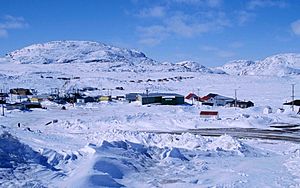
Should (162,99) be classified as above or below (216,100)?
above

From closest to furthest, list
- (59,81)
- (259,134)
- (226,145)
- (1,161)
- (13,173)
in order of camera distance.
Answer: (13,173), (1,161), (226,145), (259,134), (59,81)

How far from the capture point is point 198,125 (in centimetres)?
3544

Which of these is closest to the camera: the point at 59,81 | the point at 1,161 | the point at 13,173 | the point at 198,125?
the point at 13,173

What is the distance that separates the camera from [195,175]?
14.2 meters

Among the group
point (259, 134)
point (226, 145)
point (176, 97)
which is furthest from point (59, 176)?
point (176, 97)

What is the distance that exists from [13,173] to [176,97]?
55.3m

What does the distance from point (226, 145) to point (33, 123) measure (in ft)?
83.0

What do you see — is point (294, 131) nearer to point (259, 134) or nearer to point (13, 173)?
point (259, 134)

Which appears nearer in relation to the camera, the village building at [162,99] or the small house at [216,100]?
the village building at [162,99]

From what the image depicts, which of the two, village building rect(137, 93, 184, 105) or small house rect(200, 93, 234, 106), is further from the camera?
small house rect(200, 93, 234, 106)

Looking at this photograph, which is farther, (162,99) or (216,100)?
(216,100)

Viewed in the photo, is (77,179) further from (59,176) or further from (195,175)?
(195,175)

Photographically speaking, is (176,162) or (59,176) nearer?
(59,176)

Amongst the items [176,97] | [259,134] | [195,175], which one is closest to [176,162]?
[195,175]
